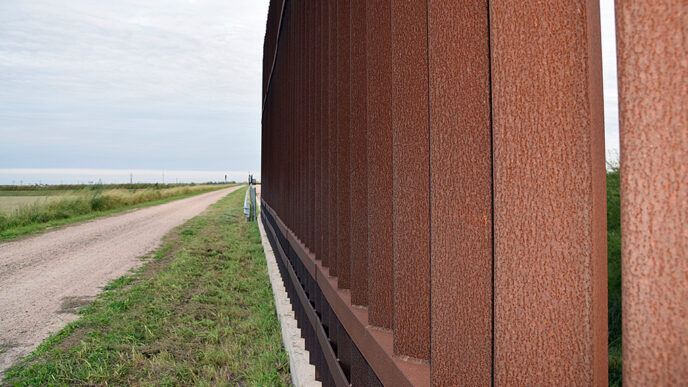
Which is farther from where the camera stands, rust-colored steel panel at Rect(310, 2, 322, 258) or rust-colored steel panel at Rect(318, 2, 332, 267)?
rust-colored steel panel at Rect(310, 2, 322, 258)

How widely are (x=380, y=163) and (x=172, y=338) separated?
134 inches

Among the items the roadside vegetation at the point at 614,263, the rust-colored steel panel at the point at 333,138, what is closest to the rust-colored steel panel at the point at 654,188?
the rust-colored steel panel at the point at 333,138

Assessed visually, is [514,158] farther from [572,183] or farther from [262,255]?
[262,255]

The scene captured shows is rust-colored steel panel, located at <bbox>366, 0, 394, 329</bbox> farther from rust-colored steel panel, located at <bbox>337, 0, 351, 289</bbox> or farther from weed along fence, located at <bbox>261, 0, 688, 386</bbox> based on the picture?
rust-colored steel panel, located at <bbox>337, 0, 351, 289</bbox>

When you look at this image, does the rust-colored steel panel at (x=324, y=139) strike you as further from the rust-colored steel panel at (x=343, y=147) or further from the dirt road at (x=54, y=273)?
the dirt road at (x=54, y=273)

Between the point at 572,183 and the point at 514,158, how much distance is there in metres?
0.10

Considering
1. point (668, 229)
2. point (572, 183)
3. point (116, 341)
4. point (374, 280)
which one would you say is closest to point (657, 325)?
point (668, 229)

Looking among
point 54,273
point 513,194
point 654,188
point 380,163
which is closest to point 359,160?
point 380,163

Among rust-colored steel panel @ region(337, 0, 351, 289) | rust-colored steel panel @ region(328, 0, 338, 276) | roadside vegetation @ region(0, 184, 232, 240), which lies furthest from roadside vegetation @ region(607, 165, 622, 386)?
roadside vegetation @ region(0, 184, 232, 240)

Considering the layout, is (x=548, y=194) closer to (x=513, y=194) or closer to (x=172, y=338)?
(x=513, y=194)

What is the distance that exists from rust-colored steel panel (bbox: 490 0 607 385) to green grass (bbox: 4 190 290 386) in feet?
8.81

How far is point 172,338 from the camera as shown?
3.95 metres

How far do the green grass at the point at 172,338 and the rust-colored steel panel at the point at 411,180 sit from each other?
2183 mm

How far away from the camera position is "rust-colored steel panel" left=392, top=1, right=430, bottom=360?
112 centimetres
